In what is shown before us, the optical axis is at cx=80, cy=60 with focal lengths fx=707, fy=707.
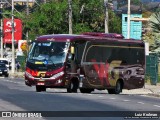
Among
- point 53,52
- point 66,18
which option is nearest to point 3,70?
point 66,18

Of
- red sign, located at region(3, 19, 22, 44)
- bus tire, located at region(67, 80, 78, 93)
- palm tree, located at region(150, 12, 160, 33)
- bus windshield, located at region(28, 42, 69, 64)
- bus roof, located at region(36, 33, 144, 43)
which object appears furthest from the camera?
red sign, located at region(3, 19, 22, 44)

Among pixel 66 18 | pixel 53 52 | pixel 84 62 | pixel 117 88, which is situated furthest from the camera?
pixel 66 18

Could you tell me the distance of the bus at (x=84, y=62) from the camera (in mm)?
36156

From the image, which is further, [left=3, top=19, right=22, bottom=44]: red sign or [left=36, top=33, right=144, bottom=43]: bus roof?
[left=3, top=19, right=22, bottom=44]: red sign

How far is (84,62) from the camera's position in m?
37.2

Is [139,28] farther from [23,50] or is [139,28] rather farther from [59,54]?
[59,54]

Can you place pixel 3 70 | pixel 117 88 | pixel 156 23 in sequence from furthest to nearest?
pixel 3 70 → pixel 117 88 → pixel 156 23

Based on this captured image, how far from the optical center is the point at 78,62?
121ft

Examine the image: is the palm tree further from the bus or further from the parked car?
the parked car

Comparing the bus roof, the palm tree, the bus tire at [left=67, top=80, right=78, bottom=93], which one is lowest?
the bus tire at [left=67, top=80, right=78, bottom=93]

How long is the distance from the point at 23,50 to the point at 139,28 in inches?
641

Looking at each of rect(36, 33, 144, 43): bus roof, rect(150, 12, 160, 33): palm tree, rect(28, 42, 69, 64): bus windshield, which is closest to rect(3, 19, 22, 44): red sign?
rect(36, 33, 144, 43): bus roof

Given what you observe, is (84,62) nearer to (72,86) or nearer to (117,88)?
(72,86)

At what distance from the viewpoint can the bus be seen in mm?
36156
